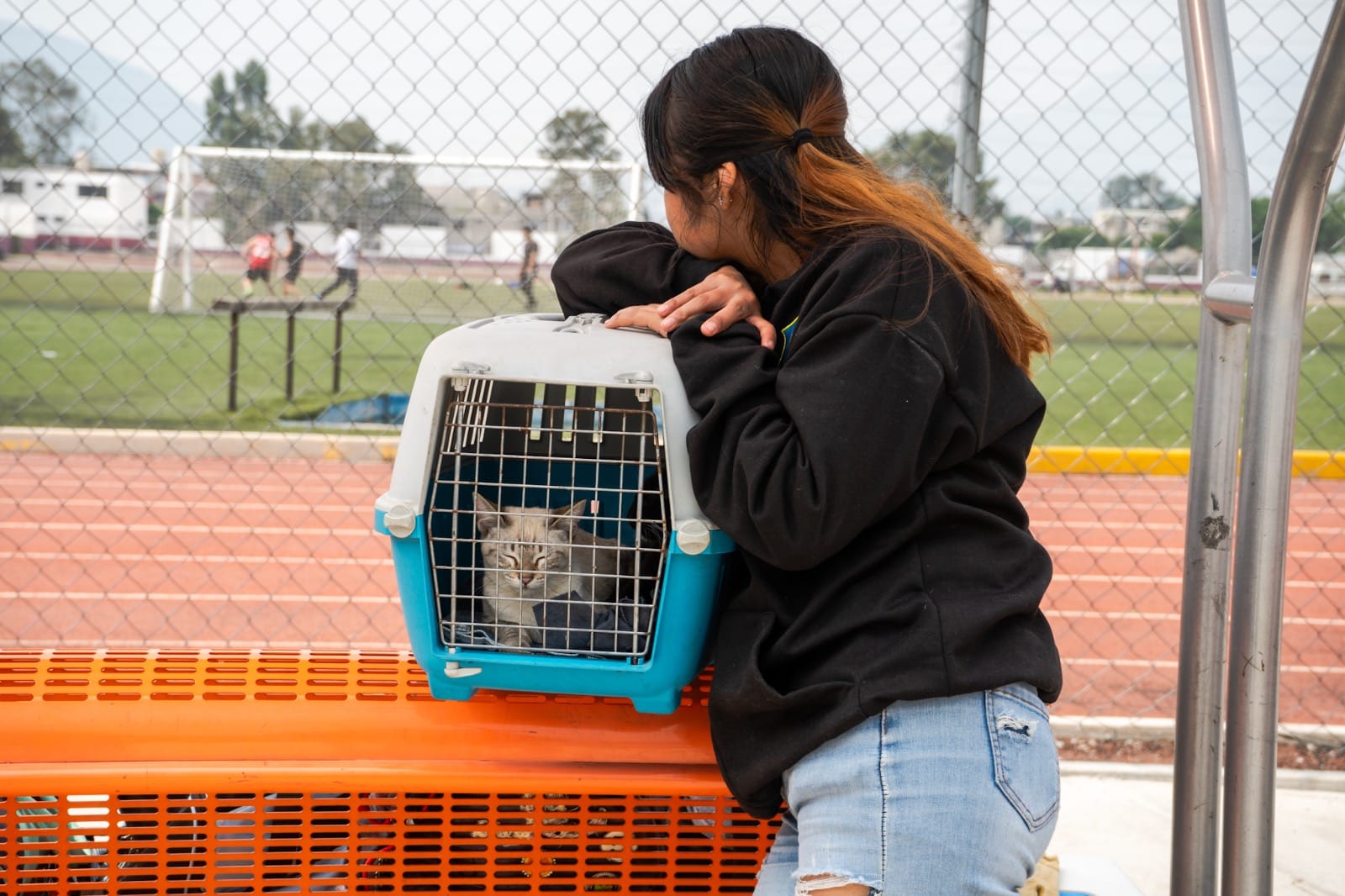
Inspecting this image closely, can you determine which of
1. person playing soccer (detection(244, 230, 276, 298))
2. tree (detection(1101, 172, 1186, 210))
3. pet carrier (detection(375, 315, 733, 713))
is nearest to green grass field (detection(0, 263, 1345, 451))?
person playing soccer (detection(244, 230, 276, 298))

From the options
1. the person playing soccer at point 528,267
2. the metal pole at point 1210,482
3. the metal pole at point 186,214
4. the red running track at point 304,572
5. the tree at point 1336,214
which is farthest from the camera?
the person playing soccer at point 528,267

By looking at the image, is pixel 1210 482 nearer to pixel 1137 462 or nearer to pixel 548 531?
pixel 548 531

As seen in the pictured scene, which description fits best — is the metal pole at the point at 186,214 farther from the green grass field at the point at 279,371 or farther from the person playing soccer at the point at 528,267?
the person playing soccer at the point at 528,267

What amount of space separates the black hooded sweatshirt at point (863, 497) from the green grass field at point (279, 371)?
21.1 ft

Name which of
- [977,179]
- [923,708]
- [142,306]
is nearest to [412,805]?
[923,708]

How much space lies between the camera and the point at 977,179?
10.4 feet

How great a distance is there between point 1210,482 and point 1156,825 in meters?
1.58

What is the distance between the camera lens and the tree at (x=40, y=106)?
414 centimetres

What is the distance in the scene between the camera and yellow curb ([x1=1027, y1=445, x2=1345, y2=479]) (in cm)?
826

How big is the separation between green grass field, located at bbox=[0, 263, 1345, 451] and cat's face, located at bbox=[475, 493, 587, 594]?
6.20 m

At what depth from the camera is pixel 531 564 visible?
1.37 meters

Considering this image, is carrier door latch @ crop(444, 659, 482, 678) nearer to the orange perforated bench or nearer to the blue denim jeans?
the orange perforated bench

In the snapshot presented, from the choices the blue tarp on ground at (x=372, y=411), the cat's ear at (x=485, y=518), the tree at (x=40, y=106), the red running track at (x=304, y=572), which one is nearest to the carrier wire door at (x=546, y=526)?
the cat's ear at (x=485, y=518)

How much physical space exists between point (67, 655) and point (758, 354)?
3.48ft
